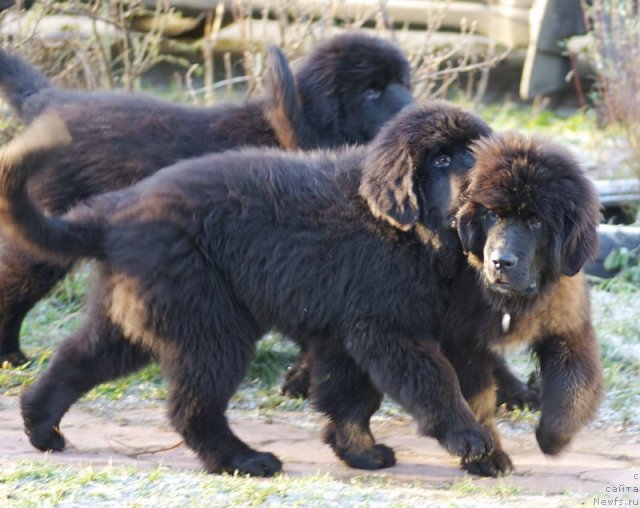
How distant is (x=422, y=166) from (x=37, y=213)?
1.53 m

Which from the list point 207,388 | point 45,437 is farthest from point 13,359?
point 207,388

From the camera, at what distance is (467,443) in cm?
441

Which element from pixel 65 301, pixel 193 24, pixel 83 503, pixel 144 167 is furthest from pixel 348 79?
pixel 193 24

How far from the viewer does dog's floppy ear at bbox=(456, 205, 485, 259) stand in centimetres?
452

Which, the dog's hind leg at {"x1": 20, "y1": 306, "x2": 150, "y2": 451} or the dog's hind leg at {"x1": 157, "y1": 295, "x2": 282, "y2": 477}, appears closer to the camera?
the dog's hind leg at {"x1": 157, "y1": 295, "x2": 282, "y2": 477}

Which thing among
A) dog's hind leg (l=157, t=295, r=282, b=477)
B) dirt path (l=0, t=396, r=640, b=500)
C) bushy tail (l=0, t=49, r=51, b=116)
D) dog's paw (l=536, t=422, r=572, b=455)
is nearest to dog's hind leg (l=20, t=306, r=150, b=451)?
dirt path (l=0, t=396, r=640, b=500)

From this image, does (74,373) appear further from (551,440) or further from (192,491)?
(551,440)

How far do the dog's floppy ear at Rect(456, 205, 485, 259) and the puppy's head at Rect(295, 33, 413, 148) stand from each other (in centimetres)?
176

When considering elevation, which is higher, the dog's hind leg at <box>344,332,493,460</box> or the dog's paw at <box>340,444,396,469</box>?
the dog's hind leg at <box>344,332,493,460</box>

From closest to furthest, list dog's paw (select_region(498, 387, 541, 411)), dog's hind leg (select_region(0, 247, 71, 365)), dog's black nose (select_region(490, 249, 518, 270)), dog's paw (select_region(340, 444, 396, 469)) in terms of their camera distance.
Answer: dog's black nose (select_region(490, 249, 518, 270)), dog's paw (select_region(340, 444, 396, 469)), dog's paw (select_region(498, 387, 541, 411)), dog's hind leg (select_region(0, 247, 71, 365))

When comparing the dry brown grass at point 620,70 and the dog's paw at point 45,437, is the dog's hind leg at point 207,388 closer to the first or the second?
the dog's paw at point 45,437

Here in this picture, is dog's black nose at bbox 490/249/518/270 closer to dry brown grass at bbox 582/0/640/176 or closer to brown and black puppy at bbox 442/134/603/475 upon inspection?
brown and black puppy at bbox 442/134/603/475

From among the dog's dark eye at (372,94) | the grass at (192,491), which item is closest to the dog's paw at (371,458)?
the grass at (192,491)

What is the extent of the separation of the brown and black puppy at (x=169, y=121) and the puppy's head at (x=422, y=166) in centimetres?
131
